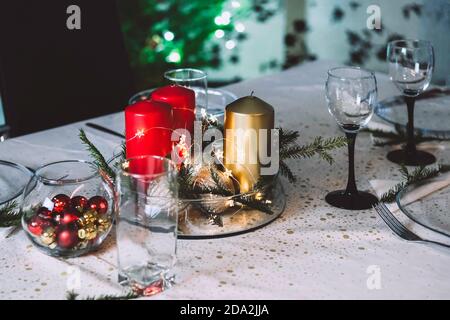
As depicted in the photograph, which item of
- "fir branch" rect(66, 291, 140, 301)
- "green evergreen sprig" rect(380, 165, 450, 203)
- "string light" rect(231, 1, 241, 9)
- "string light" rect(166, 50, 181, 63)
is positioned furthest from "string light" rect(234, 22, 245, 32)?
"fir branch" rect(66, 291, 140, 301)

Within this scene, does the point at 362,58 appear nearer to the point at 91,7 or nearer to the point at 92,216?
the point at 91,7

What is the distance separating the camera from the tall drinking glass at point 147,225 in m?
0.77

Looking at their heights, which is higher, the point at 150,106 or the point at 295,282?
the point at 150,106

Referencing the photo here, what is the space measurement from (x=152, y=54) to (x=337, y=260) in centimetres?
302

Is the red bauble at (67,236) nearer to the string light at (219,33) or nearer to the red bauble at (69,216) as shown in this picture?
the red bauble at (69,216)

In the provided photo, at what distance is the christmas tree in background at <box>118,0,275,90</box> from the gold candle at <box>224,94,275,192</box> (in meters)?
2.78

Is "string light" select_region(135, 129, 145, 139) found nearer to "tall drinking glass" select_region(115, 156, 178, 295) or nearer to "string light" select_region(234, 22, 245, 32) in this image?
"tall drinking glass" select_region(115, 156, 178, 295)

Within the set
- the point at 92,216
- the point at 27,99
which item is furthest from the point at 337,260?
the point at 27,99

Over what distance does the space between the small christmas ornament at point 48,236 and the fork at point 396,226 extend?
1.62ft

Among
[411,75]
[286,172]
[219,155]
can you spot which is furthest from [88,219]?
[411,75]

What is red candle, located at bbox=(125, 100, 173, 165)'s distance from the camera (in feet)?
3.15

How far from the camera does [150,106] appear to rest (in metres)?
0.97

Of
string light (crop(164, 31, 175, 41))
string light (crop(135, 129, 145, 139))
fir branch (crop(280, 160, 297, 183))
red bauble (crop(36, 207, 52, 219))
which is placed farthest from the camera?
string light (crop(164, 31, 175, 41))

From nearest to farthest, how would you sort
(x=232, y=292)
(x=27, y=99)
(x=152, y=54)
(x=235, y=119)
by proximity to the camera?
(x=232, y=292)
(x=235, y=119)
(x=27, y=99)
(x=152, y=54)
